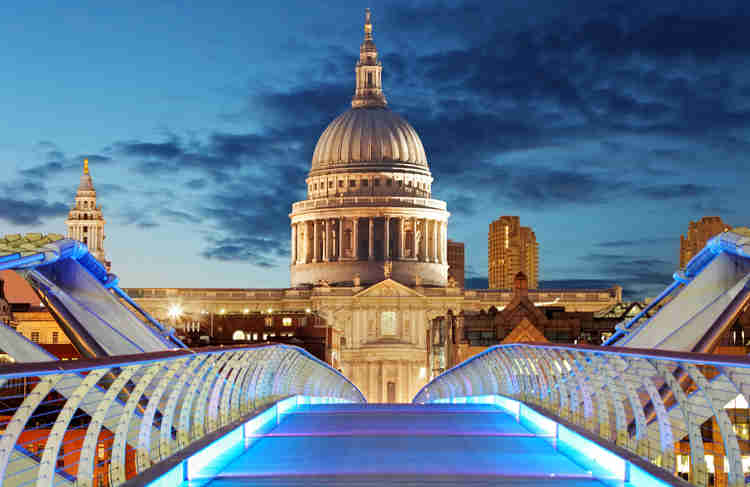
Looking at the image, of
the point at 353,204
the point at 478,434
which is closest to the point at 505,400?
the point at 478,434

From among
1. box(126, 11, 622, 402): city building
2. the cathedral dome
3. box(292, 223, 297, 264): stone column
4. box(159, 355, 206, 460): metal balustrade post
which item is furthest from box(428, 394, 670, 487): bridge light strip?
box(292, 223, 297, 264): stone column

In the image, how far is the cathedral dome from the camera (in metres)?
191

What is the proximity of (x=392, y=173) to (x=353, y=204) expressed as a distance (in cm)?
859

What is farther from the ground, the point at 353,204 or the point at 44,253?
the point at 353,204

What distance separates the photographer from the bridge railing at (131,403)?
31.7 feet

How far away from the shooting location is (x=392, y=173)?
190 meters

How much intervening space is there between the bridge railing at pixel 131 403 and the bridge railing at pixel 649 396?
16.9ft

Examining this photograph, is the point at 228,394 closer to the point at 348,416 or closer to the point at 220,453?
the point at 220,453

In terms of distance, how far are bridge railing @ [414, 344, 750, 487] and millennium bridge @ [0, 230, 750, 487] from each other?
0.10 ft

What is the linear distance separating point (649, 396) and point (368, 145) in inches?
6952

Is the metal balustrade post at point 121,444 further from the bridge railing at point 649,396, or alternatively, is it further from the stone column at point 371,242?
the stone column at point 371,242

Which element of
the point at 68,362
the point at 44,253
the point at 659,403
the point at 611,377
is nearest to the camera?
the point at 68,362

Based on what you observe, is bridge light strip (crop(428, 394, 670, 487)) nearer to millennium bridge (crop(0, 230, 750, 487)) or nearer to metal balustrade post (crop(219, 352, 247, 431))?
millennium bridge (crop(0, 230, 750, 487))

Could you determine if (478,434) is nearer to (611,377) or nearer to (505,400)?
(611,377)
